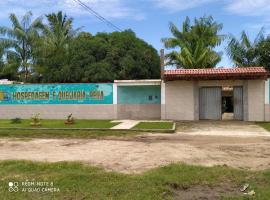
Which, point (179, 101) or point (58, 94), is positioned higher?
point (58, 94)

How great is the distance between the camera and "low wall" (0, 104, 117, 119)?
2398 centimetres

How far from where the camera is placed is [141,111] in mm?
24562

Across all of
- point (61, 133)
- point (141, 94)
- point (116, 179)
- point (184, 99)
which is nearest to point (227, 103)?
point (184, 99)

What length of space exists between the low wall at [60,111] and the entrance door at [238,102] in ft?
25.1

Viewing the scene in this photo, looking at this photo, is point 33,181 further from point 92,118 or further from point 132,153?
point 92,118

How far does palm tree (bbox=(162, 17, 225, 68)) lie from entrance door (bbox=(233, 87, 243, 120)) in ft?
21.4

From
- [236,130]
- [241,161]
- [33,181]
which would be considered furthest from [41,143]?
[236,130]

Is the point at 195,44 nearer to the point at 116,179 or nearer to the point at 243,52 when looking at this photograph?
the point at 243,52

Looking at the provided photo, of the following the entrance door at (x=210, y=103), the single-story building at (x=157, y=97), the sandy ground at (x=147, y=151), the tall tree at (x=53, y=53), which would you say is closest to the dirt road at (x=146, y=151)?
the sandy ground at (x=147, y=151)

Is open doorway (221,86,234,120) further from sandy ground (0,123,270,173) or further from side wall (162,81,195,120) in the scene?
sandy ground (0,123,270,173)

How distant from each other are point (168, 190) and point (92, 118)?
57.8ft

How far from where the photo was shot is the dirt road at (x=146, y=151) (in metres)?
9.58

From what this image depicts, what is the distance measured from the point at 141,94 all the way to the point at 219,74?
5.67m

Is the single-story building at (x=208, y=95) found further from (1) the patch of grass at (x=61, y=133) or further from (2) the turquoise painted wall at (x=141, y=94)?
(1) the patch of grass at (x=61, y=133)
